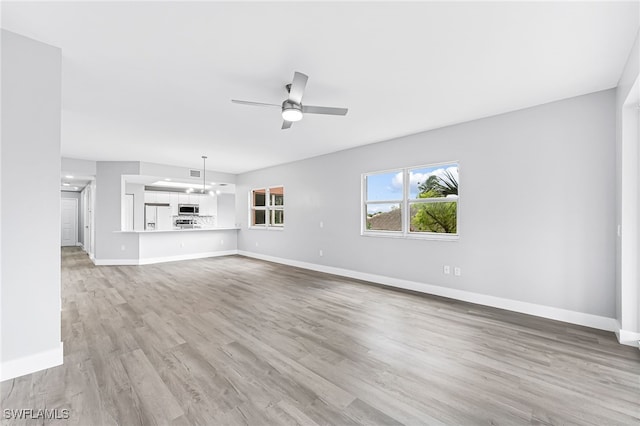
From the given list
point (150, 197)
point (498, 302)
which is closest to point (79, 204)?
point (150, 197)

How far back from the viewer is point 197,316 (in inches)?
130

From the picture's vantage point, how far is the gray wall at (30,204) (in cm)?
196

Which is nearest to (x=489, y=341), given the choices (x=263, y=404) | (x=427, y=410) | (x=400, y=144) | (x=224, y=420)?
(x=427, y=410)

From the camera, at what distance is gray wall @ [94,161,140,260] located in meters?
6.64

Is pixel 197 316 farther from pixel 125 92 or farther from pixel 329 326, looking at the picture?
pixel 125 92

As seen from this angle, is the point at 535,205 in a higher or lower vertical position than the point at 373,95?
lower

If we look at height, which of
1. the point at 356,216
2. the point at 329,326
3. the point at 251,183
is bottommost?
the point at 329,326

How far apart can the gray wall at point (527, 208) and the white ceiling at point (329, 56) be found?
0.34 m

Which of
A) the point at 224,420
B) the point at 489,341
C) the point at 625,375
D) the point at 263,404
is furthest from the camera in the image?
the point at 489,341

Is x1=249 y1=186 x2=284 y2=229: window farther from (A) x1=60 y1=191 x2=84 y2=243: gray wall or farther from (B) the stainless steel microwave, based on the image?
(A) x1=60 y1=191 x2=84 y2=243: gray wall

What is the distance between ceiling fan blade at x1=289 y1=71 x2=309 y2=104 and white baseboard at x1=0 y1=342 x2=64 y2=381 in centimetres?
297

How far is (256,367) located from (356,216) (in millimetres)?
3576

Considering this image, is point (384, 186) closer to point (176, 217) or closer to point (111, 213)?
point (111, 213)

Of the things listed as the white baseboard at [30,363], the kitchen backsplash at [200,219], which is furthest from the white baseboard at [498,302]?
the kitchen backsplash at [200,219]
